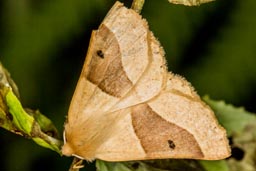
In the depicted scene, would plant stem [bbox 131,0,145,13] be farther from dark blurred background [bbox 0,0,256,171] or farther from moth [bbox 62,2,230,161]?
dark blurred background [bbox 0,0,256,171]

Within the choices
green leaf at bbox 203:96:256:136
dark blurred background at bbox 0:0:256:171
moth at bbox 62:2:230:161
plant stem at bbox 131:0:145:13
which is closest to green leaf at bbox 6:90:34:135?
moth at bbox 62:2:230:161

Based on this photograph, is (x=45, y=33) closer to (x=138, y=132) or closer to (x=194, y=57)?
(x=194, y=57)

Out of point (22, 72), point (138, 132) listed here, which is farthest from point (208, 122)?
point (22, 72)

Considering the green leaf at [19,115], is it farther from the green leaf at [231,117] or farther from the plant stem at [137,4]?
the green leaf at [231,117]

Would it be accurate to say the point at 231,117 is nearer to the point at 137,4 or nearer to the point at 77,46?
the point at 137,4

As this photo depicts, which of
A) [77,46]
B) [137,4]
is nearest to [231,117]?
[137,4]

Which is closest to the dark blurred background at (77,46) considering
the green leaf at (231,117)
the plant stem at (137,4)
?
the green leaf at (231,117)
